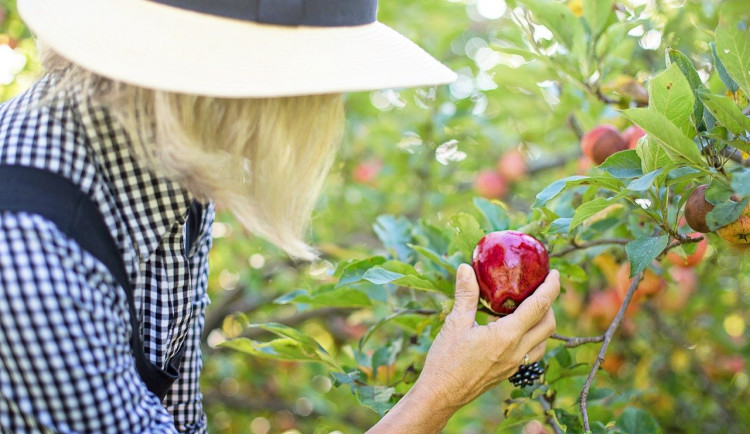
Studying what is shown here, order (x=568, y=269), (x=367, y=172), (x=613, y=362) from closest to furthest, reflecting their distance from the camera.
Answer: (x=568, y=269)
(x=613, y=362)
(x=367, y=172)

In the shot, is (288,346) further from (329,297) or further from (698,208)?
(698,208)

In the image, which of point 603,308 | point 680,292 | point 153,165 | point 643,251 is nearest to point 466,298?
point 643,251

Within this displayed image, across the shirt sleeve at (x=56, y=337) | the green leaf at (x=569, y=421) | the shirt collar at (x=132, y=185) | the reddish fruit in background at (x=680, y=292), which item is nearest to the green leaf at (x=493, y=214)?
the green leaf at (x=569, y=421)

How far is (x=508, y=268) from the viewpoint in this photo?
1057 millimetres

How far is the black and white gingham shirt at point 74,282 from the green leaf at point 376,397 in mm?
333

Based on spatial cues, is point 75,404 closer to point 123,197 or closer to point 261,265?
point 123,197

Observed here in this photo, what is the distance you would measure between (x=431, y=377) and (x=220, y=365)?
1964 millimetres

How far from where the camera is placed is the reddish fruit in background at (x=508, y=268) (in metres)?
1.06

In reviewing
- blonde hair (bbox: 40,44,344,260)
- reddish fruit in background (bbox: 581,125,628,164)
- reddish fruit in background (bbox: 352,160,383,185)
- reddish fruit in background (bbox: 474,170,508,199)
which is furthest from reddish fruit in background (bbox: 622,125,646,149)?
reddish fruit in background (bbox: 352,160,383,185)

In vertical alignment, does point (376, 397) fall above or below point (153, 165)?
below

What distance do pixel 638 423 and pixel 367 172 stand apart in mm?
1642

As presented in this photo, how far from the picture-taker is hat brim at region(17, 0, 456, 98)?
2.68 ft

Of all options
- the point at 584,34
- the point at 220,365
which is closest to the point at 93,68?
the point at 584,34

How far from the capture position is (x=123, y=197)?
0.91m
